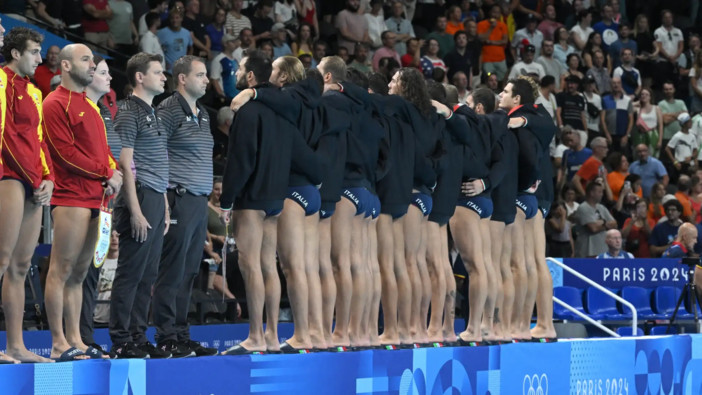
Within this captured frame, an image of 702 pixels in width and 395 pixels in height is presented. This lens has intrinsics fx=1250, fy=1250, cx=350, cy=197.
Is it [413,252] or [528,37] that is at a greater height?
[528,37]

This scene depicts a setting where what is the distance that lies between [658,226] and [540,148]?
6.41m

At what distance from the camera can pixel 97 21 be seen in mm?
15117

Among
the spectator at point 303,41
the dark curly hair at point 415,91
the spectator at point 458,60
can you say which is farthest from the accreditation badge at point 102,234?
the spectator at point 458,60

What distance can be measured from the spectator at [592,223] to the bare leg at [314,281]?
27.8 ft

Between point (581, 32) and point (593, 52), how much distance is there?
2.29 ft

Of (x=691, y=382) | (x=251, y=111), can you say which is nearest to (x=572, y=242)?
(x=691, y=382)

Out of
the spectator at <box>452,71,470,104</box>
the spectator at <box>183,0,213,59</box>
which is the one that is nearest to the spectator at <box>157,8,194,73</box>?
the spectator at <box>183,0,213,59</box>

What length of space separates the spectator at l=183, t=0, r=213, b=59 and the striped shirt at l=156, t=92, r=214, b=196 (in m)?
7.79

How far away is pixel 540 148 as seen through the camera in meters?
10.4

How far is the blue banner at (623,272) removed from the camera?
14078 millimetres

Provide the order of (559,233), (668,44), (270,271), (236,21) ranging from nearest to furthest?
(270,271)
(559,233)
(236,21)
(668,44)

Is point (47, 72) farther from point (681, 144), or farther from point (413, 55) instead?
point (681, 144)

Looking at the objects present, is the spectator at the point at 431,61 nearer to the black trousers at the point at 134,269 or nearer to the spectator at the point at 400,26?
the spectator at the point at 400,26

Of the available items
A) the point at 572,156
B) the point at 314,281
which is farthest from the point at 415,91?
the point at 572,156
